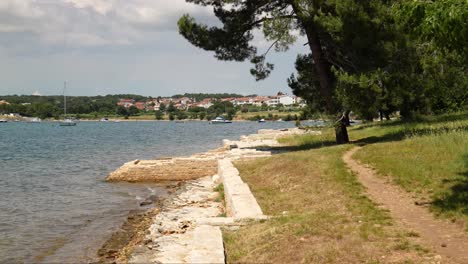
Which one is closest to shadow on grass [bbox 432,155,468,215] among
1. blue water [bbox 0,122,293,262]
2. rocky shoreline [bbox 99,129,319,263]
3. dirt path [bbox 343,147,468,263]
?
dirt path [bbox 343,147,468,263]

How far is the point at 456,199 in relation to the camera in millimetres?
9828

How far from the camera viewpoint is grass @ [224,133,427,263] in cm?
731

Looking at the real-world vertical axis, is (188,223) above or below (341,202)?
below

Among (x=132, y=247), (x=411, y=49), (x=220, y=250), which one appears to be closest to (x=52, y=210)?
(x=132, y=247)

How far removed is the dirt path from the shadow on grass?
335 mm

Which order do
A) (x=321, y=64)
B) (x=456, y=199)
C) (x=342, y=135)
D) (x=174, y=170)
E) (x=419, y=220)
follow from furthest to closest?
(x=174, y=170)
(x=342, y=135)
(x=321, y=64)
(x=456, y=199)
(x=419, y=220)

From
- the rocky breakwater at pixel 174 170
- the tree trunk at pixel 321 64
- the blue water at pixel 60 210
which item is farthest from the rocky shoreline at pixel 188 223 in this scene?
the tree trunk at pixel 321 64

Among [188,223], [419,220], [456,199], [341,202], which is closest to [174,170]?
[188,223]

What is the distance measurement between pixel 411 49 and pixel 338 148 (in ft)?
15.6

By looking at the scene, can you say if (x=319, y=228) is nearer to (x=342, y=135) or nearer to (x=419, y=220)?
(x=419, y=220)

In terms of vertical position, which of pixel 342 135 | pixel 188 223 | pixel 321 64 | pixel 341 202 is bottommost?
pixel 188 223

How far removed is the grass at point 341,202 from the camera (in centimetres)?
746

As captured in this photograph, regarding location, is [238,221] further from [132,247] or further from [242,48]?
[242,48]

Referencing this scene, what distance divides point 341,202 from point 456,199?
7.58ft
